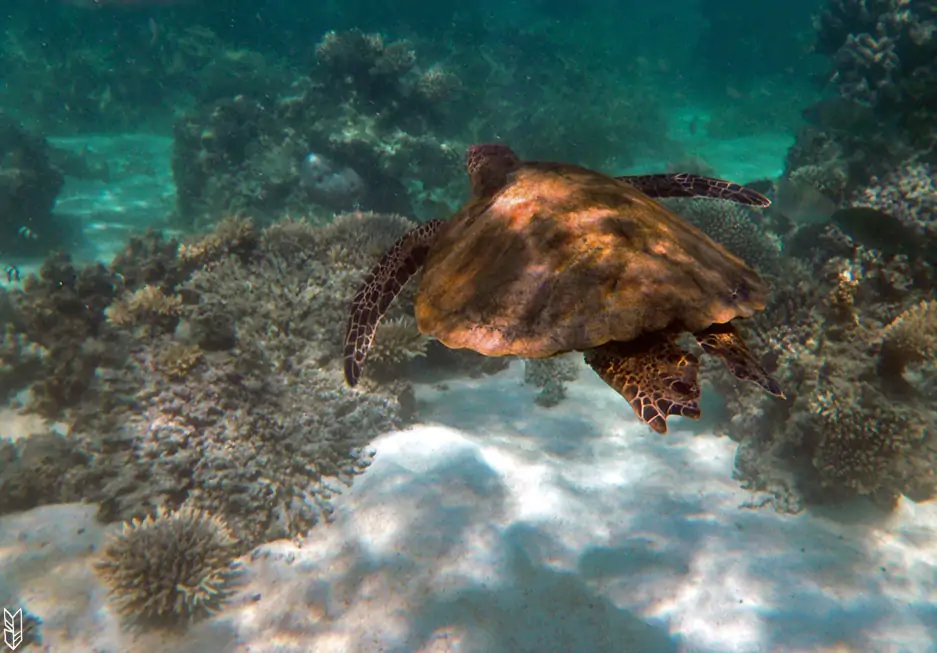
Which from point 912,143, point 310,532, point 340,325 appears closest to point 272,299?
point 340,325

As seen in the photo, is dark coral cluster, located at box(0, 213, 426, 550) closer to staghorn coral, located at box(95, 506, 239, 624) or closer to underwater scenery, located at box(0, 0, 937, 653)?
underwater scenery, located at box(0, 0, 937, 653)

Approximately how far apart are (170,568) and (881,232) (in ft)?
30.2

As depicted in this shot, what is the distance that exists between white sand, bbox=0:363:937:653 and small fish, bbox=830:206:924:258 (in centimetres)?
344

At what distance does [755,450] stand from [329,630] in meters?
4.78

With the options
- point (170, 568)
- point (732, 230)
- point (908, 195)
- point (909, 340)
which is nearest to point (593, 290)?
point (170, 568)

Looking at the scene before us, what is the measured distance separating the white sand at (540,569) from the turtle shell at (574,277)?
2.51 meters

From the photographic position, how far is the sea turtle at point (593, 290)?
7.95ft

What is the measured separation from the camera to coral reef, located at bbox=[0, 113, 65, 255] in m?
12.9

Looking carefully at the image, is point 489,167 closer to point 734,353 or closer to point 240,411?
point 734,353

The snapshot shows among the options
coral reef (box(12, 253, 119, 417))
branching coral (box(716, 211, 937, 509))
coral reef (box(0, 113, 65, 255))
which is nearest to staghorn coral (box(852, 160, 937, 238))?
branching coral (box(716, 211, 937, 509))

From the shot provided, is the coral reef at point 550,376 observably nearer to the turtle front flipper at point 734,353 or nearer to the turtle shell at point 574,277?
the turtle shell at point 574,277

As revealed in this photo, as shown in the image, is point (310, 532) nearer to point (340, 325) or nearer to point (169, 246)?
point (340, 325)

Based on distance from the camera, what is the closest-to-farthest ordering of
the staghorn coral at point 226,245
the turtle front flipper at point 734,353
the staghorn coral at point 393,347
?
the turtle front flipper at point 734,353 → the staghorn coral at point 393,347 → the staghorn coral at point 226,245

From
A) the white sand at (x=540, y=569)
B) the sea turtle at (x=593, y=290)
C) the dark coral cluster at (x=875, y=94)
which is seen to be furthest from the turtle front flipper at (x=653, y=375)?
the dark coral cluster at (x=875, y=94)
